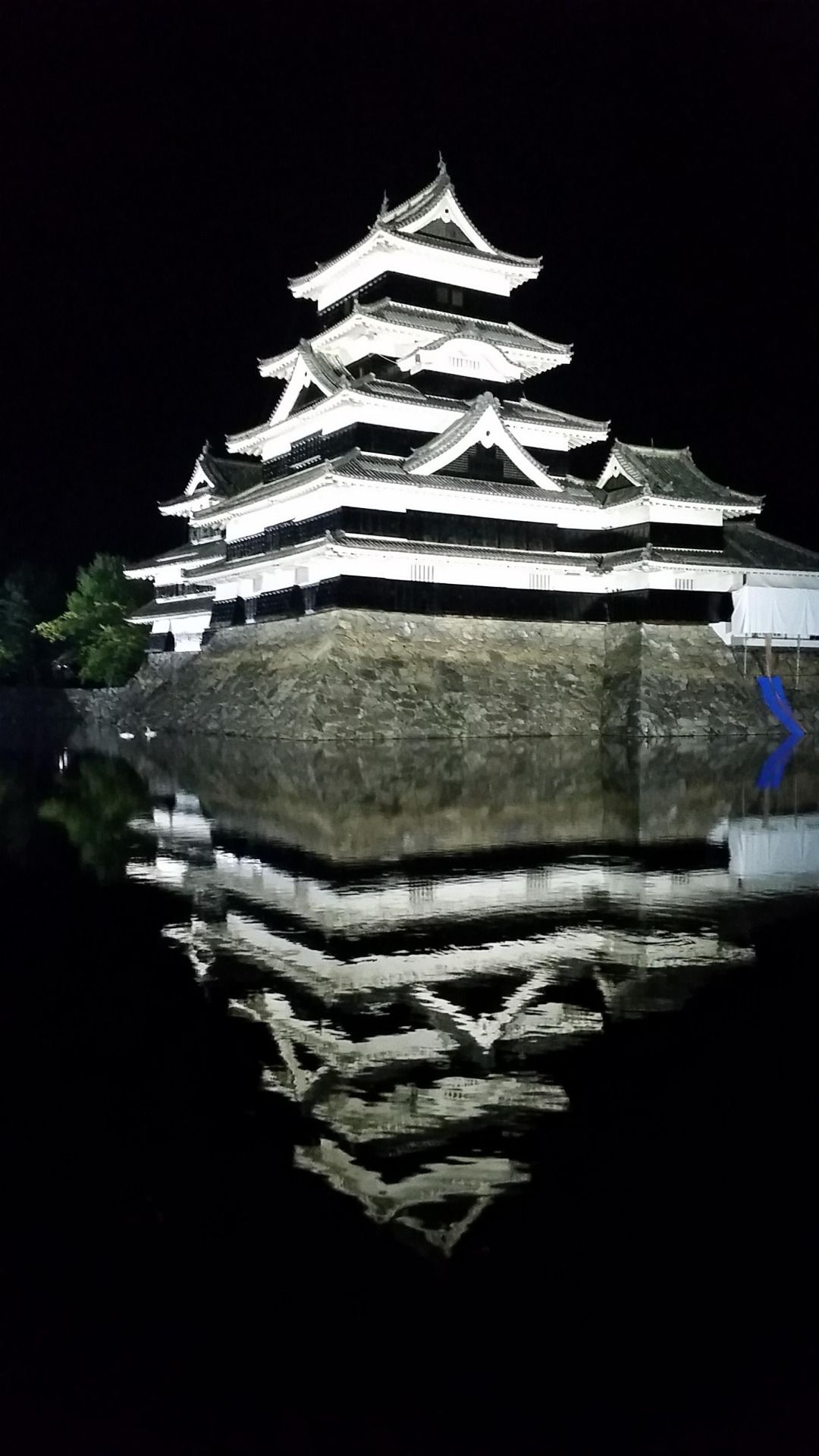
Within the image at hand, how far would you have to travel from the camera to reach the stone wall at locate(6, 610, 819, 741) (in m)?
31.8

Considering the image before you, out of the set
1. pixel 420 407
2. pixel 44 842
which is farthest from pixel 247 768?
pixel 420 407

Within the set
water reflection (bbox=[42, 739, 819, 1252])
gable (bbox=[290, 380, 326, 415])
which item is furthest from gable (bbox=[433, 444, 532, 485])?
water reflection (bbox=[42, 739, 819, 1252])

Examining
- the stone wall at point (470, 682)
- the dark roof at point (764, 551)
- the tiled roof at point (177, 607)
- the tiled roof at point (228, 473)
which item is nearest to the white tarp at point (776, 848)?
the stone wall at point (470, 682)

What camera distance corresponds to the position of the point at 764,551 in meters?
41.9

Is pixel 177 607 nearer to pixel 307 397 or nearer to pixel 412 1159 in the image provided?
pixel 307 397

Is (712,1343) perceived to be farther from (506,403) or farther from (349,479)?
(506,403)

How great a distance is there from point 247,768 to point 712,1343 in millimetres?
22709

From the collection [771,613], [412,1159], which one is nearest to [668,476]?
[771,613]

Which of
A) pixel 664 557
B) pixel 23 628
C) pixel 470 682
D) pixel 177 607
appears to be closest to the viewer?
Answer: pixel 470 682

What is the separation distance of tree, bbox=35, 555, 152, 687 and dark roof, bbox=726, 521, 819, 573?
101ft

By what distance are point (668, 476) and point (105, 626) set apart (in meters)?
32.4

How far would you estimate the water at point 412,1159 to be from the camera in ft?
10.9

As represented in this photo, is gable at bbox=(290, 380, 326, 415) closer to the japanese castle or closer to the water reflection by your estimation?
the japanese castle

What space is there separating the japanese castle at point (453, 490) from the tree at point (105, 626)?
13.9 m
